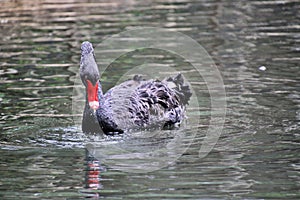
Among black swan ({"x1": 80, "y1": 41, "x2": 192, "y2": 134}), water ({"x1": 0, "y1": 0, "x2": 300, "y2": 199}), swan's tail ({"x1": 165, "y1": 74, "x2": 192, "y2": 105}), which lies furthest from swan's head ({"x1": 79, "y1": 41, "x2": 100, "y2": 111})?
swan's tail ({"x1": 165, "y1": 74, "x2": 192, "y2": 105})

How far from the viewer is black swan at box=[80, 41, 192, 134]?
816cm

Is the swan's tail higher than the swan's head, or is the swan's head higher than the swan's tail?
the swan's head

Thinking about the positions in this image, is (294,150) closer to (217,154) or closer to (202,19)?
(217,154)

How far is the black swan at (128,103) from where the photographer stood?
26.8 ft

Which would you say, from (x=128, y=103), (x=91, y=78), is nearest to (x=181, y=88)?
(x=128, y=103)

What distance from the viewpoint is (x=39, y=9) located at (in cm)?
1978

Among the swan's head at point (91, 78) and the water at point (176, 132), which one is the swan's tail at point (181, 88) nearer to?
the water at point (176, 132)

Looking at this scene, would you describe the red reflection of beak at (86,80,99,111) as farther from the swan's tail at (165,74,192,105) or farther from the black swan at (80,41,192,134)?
the swan's tail at (165,74,192,105)

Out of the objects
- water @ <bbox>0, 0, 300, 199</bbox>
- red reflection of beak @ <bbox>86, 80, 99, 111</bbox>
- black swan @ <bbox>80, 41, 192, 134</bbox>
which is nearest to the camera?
water @ <bbox>0, 0, 300, 199</bbox>

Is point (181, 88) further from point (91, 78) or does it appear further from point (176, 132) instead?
point (91, 78)

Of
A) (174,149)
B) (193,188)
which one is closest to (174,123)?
(174,149)

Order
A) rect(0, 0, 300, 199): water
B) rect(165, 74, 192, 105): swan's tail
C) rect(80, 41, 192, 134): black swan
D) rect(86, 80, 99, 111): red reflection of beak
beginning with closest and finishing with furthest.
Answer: rect(0, 0, 300, 199): water < rect(86, 80, 99, 111): red reflection of beak < rect(80, 41, 192, 134): black swan < rect(165, 74, 192, 105): swan's tail

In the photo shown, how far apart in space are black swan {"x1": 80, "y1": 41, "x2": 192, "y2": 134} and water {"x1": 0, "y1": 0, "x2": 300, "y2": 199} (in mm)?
201

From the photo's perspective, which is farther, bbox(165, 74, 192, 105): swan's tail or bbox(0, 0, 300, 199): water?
bbox(165, 74, 192, 105): swan's tail
